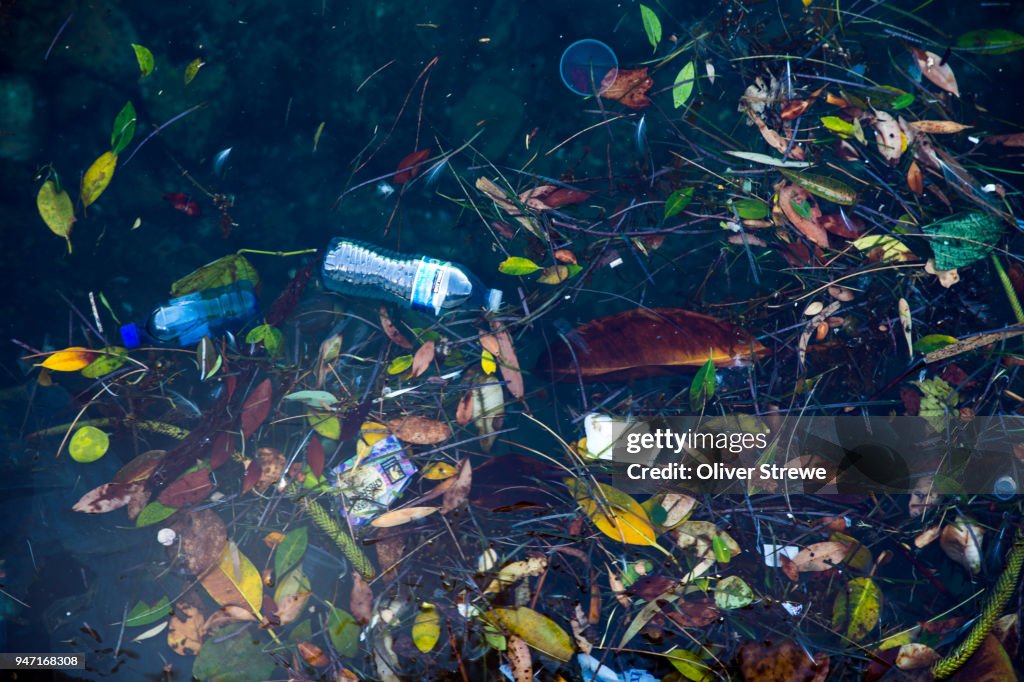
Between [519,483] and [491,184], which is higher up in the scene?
[491,184]

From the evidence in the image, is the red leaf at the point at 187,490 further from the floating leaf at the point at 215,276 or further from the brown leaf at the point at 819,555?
the brown leaf at the point at 819,555

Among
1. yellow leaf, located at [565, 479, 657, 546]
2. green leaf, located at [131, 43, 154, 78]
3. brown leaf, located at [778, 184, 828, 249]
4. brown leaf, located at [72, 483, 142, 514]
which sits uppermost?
green leaf, located at [131, 43, 154, 78]

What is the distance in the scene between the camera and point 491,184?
1.97 metres

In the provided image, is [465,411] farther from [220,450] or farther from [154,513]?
[154,513]

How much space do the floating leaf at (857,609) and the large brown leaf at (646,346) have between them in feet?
2.57

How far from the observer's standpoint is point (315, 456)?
6.28 feet

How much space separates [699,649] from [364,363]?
140 centimetres

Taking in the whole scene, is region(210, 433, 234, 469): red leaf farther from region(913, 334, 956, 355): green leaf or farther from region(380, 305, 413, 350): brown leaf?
region(913, 334, 956, 355): green leaf

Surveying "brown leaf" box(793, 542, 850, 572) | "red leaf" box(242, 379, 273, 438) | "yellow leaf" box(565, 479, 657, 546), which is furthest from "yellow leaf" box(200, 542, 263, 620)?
"brown leaf" box(793, 542, 850, 572)

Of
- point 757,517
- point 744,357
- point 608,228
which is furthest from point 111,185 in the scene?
point 757,517

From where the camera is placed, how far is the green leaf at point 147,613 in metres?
1.91

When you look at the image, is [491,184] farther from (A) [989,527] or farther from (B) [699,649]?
(A) [989,527]

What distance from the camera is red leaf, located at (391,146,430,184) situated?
1965mm

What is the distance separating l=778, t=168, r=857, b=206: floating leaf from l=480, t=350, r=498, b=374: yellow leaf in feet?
3.71
